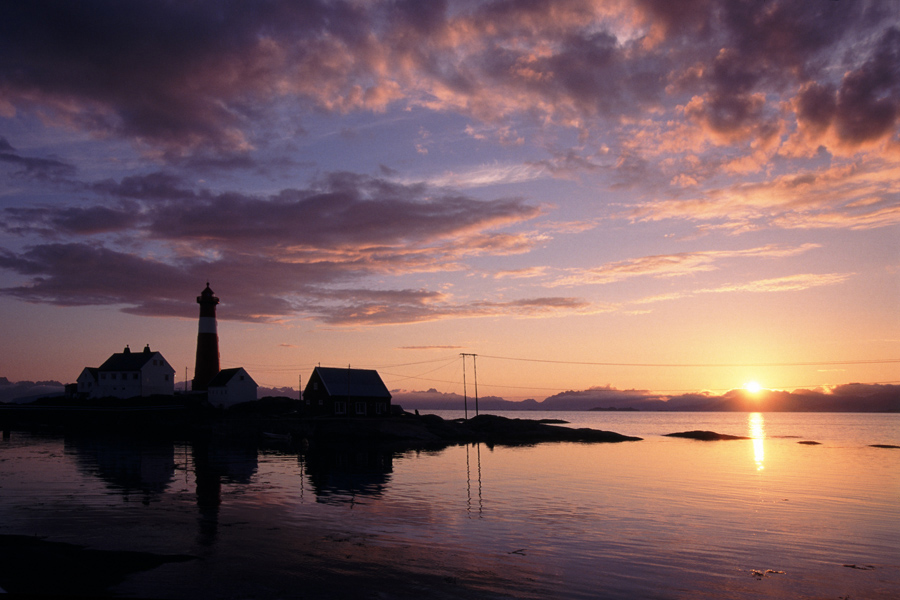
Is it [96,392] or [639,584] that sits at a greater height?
[96,392]

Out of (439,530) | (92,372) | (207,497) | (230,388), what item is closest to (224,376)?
(230,388)

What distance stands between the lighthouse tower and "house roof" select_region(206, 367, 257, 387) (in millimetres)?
955

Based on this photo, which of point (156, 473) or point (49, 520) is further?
point (156, 473)

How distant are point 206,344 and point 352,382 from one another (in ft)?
84.3

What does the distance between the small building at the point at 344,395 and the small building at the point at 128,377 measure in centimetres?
2886

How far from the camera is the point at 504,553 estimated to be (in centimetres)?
2059

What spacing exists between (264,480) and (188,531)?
647 inches

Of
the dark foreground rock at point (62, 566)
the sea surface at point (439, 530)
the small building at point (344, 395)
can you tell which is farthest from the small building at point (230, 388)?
the dark foreground rock at point (62, 566)

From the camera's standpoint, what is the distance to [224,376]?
90.7m

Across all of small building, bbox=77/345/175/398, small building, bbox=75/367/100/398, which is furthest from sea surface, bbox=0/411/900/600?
small building, bbox=75/367/100/398

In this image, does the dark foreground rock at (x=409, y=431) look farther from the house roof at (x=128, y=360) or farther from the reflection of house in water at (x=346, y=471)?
the house roof at (x=128, y=360)

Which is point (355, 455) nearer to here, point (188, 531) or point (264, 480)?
point (264, 480)

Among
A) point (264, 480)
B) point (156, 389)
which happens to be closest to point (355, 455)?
point (264, 480)

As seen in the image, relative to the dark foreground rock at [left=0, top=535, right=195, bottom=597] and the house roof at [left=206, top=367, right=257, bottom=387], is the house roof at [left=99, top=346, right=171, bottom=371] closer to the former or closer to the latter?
the house roof at [left=206, top=367, right=257, bottom=387]
